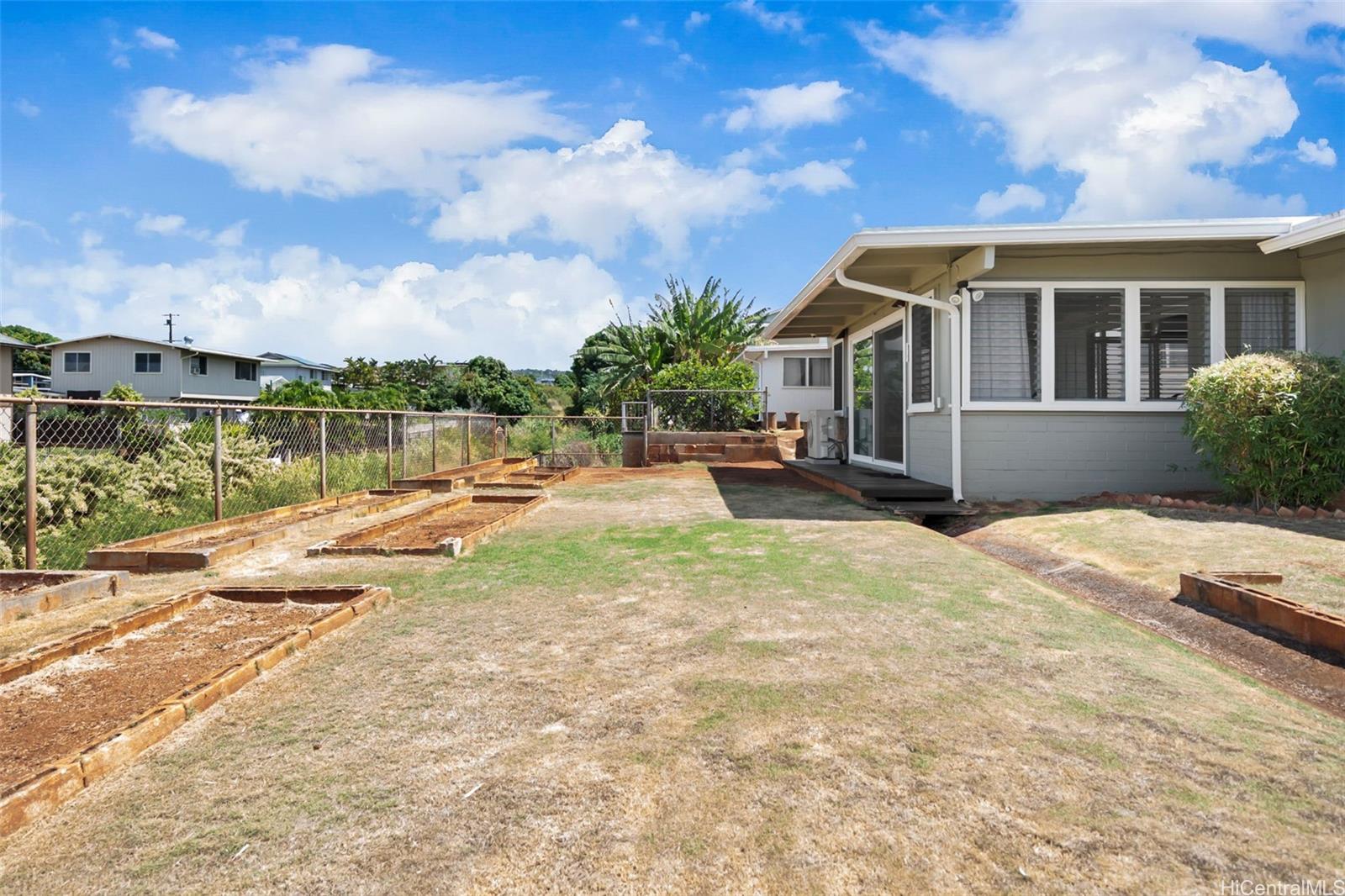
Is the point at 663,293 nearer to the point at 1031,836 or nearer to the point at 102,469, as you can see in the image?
the point at 102,469

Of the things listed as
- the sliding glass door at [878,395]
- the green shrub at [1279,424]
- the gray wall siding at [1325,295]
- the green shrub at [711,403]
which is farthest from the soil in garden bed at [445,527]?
the gray wall siding at [1325,295]

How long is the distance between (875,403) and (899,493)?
3996 millimetres

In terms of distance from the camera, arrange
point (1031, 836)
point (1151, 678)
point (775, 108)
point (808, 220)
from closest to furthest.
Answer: point (1031, 836) < point (1151, 678) < point (775, 108) < point (808, 220)

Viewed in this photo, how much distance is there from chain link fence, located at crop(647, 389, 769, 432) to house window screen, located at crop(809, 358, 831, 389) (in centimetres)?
823

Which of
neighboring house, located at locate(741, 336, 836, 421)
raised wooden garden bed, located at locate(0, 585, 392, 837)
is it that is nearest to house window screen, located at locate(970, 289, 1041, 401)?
raised wooden garden bed, located at locate(0, 585, 392, 837)

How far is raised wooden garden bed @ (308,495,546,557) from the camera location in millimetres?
5633

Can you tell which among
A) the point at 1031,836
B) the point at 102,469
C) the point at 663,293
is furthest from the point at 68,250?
the point at 1031,836

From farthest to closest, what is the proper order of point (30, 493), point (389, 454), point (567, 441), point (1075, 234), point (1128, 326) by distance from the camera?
point (567, 441)
point (389, 454)
point (1128, 326)
point (1075, 234)
point (30, 493)

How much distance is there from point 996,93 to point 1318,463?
8.50 m

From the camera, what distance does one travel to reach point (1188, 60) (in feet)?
39.8

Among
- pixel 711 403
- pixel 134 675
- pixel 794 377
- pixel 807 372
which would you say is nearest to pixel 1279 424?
pixel 134 675

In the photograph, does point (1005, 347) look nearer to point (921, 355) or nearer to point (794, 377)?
point (921, 355)

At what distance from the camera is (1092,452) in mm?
8148

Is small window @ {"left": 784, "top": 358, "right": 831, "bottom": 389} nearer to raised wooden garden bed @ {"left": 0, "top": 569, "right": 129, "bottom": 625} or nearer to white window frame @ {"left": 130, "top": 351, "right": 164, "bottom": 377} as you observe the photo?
raised wooden garden bed @ {"left": 0, "top": 569, "right": 129, "bottom": 625}
